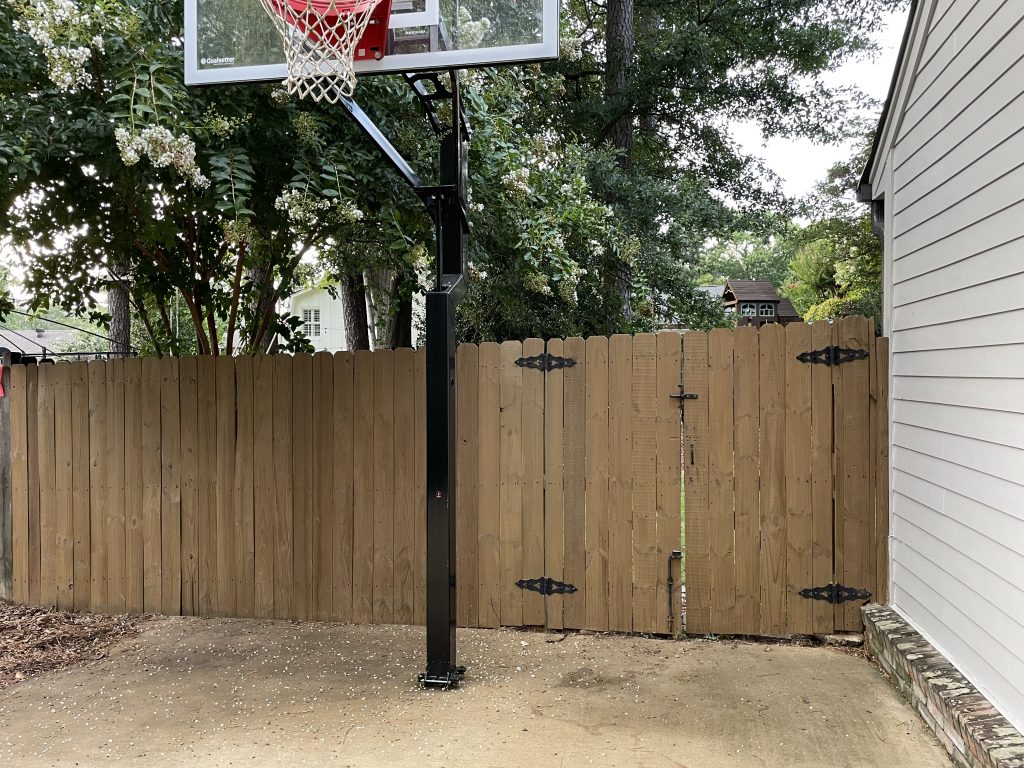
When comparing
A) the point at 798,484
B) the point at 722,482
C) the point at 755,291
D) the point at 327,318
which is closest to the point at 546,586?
the point at 722,482

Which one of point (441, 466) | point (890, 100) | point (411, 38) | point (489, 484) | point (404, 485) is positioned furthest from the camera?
point (404, 485)

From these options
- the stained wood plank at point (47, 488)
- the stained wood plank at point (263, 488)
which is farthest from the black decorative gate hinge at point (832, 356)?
the stained wood plank at point (47, 488)

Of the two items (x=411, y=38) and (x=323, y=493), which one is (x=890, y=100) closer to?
(x=411, y=38)

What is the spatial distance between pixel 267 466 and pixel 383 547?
2.88 feet

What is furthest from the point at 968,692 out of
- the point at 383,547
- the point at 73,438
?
the point at 73,438

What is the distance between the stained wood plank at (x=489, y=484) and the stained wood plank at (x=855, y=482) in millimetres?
1826

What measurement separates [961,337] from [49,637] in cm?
488

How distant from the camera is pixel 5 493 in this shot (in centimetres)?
505

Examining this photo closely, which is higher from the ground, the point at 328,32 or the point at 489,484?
the point at 328,32

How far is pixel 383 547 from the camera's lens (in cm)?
461

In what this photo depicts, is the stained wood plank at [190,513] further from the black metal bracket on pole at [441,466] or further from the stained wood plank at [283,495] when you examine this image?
the black metal bracket on pole at [441,466]

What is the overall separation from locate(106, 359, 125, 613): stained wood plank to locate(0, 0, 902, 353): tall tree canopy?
109 centimetres

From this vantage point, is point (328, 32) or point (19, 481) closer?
point (328, 32)

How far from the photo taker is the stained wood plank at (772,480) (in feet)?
13.6
